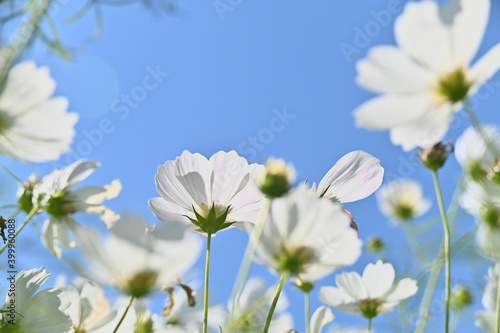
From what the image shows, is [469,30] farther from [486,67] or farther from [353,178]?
[353,178]

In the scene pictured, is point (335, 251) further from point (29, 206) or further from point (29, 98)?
point (29, 206)

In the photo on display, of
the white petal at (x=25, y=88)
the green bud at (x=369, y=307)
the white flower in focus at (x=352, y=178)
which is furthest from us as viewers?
the green bud at (x=369, y=307)

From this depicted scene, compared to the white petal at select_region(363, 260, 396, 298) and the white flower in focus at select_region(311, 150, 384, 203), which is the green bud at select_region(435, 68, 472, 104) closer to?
the white flower in focus at select_region(311, 150, 384, 203)

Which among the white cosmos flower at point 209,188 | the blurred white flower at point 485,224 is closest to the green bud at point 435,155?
the blurred white flower at point 485,224

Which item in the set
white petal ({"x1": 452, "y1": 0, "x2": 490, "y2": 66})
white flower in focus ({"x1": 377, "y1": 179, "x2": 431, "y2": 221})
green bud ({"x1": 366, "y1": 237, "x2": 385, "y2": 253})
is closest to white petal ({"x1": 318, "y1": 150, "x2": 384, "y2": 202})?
white petal ({"x1": 452, "y1": 0, "x2": 490, "y2": 66})

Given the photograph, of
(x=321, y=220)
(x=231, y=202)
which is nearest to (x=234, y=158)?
(x=231, y=202)

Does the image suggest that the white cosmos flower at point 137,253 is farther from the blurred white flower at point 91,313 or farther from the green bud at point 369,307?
the green bud at point 369,307
